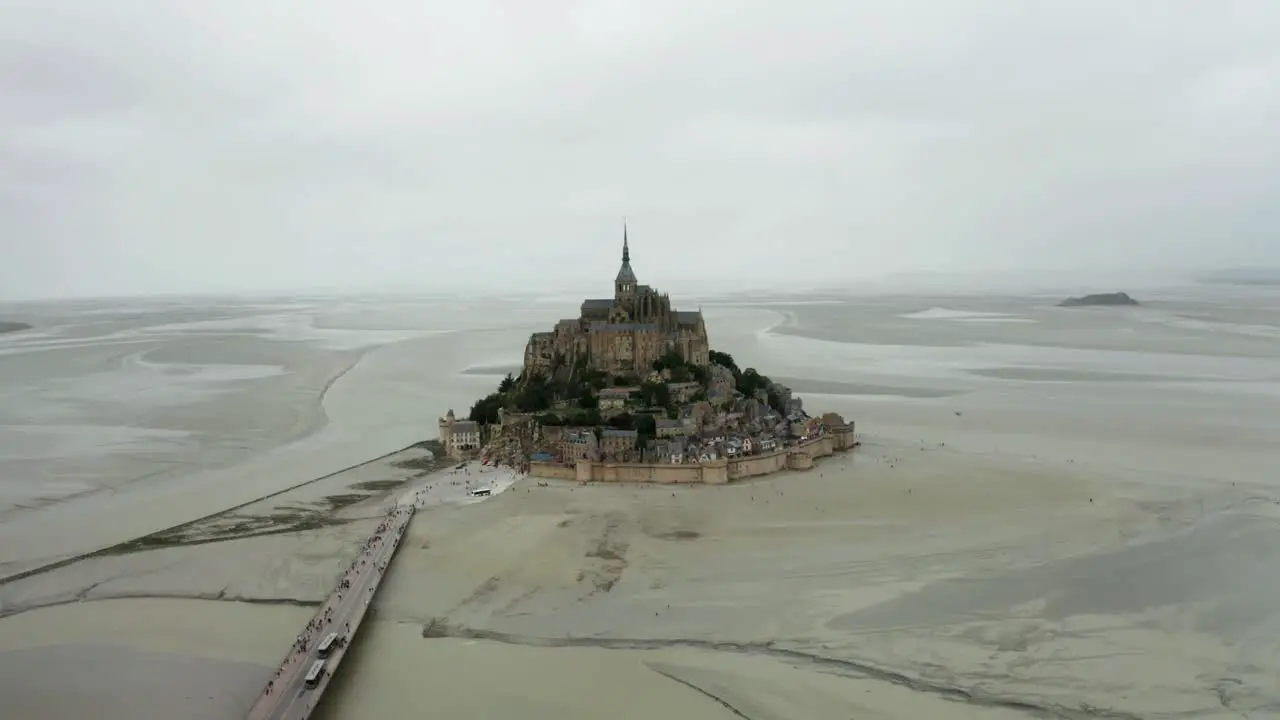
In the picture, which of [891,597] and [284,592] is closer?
[891,597]

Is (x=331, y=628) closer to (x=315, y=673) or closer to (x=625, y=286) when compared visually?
(x=315, y=673)

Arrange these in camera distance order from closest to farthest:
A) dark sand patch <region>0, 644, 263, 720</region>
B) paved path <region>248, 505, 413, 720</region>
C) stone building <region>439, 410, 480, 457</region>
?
paved path <region>248, 505, 413, 720</region>
dark sand patch <region>0, 644, 263, 720</region>
stone building <region>439, 410, 480, 457</region>

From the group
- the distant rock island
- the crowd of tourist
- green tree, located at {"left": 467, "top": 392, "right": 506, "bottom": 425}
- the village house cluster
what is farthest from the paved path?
the distant rock island

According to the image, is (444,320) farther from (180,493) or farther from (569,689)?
(569,689)

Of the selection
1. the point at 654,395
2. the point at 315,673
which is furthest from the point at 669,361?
the point at 315,673

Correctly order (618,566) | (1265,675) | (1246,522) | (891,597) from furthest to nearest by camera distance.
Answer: (1246,522) → (618,566) → (891,597) → (1265,675)

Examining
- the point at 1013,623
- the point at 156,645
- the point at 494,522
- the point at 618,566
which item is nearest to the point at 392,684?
the point at 156,645

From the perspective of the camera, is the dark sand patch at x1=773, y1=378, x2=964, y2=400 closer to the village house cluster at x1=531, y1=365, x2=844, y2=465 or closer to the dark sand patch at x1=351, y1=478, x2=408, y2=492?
the village house cluster at x1=531, y1=365, x2=844, y2=465

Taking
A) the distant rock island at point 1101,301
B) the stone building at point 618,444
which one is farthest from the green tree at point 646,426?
the distant rock island at point 1101,301
